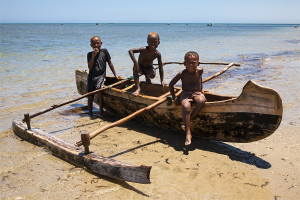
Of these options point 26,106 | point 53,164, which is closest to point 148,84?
point 53,164

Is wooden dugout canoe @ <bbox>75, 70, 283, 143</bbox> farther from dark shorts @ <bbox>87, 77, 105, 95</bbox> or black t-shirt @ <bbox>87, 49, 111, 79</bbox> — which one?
black t-shirt @ <bbox>87, 49, 111, 79</bbox>

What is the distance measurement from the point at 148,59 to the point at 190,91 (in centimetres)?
197

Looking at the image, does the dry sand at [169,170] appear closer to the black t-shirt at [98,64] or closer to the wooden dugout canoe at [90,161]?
the wooden dugout canoe at [90,161]

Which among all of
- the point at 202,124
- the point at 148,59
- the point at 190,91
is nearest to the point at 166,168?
the point at 202,124

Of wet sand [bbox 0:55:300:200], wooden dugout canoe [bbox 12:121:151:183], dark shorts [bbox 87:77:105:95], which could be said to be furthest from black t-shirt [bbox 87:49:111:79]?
wooden dugout canoe [bbox 12:121:151:183]

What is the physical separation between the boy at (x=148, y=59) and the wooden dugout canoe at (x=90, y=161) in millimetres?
1829

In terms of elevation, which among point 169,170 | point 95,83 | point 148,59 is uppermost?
point 148,59

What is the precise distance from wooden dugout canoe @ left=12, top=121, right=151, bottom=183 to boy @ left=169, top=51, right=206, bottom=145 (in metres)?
1.09

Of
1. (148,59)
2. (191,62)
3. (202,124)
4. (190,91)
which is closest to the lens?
(191,62)

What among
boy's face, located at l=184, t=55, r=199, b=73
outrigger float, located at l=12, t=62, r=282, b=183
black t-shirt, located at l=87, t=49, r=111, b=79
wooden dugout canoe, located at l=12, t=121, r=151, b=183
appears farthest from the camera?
black t-shirt, located at l=87, t=49, r=111, b=79

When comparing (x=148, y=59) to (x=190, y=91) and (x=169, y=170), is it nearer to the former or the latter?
(x=190, y=91)

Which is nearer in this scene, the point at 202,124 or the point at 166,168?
the point at 166,168

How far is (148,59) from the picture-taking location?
5.96 meters

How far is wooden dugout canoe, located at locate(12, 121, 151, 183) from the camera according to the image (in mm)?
3100
